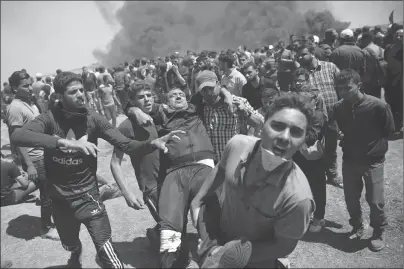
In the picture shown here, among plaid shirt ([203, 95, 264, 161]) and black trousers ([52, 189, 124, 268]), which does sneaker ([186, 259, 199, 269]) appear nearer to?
black trousers ([52, 189, 124, 268])

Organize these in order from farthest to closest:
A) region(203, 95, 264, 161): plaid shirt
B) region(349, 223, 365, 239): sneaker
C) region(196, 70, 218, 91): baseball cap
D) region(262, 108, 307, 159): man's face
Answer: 1. region(349, 223, 365, 239): sneaker
2. region(203, 95, 264, 161): plaid shirt
3. region(196, 70, 218, 91): baseball cap
4. region(262, 108, 307, 159): man's face

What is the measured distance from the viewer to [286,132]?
1916 millimetres

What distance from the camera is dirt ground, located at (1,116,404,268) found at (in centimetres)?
363

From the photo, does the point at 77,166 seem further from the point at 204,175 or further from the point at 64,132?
the point at 204,175

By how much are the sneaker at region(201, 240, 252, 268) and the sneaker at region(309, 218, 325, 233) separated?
8.19 feet

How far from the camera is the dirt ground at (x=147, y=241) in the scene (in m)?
3.63

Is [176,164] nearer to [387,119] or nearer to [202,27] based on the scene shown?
[387,119]

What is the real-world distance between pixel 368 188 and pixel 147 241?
2.74m

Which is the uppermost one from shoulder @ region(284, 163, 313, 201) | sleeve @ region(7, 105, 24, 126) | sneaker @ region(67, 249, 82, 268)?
sleeve @ region(7, 105, 24, 126)

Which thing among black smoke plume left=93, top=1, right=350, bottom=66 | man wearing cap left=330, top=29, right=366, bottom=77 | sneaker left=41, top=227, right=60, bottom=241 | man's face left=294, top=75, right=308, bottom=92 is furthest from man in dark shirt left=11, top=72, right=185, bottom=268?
black smoke plume left=93, top=1, right=350, bottom=66

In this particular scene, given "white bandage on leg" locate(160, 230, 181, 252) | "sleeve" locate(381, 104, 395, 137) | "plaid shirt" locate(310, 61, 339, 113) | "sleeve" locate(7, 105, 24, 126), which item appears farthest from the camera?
"plaid shirt" locate(310, 61, 339, 113)

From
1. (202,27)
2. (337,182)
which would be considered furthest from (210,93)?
(202,27)

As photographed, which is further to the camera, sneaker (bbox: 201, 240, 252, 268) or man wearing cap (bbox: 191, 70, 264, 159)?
man wearing cap (bbox: 191, 70, 264, 159)

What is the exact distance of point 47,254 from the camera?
4.21 m
